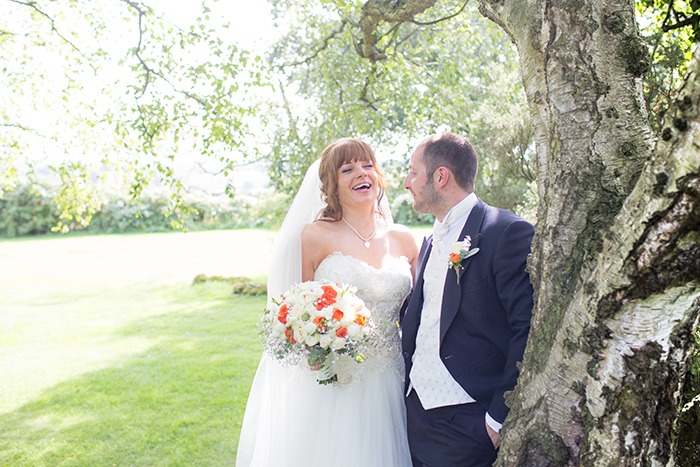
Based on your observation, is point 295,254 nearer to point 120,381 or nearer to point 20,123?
point 120,381

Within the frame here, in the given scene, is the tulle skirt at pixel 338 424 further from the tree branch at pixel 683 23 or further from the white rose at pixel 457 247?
the tree branch at pixel 683 23

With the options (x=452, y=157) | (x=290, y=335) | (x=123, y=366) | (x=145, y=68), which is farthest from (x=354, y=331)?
Answer: (x=123, y=366)

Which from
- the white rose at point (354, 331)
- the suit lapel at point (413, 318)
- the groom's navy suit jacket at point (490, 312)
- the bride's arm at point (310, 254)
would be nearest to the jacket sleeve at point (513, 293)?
the groom's navy suit jacket at point (490, 312)

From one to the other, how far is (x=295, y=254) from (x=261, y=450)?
1.37m

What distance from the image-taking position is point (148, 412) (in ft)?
18.7

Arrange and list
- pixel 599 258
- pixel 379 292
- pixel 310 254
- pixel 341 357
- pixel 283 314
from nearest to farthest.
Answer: pixel 599 258 → pixel 283 314 → pixel 341 357 → pixel 379 292 → pixel 310 254

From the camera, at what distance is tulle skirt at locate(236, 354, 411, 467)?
298 centimetres

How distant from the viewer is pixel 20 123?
283 inches

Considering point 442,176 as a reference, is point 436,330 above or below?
below

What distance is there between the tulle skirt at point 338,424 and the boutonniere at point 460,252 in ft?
3.57

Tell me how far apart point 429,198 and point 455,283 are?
51cm

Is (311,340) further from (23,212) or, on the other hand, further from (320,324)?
(23,212)

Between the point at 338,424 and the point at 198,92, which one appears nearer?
the point at 338,424

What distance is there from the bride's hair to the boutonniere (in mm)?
1260
